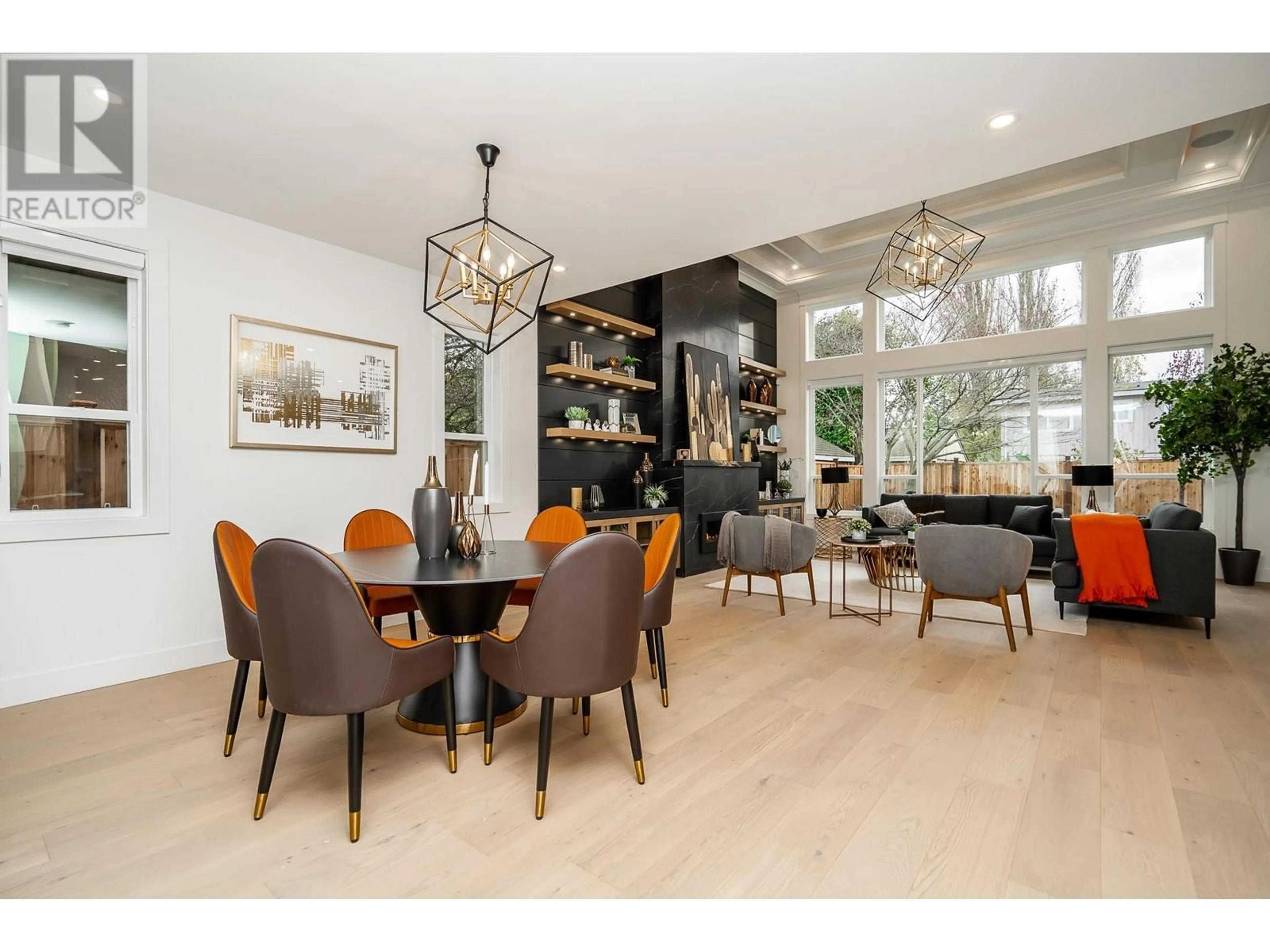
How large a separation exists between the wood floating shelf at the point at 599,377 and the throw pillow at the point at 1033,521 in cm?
410

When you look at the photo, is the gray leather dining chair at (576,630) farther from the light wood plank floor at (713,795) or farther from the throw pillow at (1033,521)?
the throw pillow at (1033,521)

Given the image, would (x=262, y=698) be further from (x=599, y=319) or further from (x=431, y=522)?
(x=599, y=319)

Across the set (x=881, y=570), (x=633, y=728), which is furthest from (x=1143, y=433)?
(x=633, y=728)

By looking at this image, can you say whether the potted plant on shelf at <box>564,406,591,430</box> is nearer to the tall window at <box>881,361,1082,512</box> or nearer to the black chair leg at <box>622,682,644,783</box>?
the black chair leg at <box>622,682,644,783</box>

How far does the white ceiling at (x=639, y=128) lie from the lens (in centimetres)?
216

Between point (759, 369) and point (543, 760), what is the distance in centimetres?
702

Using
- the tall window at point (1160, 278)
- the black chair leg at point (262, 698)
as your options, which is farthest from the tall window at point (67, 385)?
the tall window at point (1160, 278)

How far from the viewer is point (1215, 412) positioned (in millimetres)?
5410

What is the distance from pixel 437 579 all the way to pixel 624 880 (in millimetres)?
1066

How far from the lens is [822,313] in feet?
28.3

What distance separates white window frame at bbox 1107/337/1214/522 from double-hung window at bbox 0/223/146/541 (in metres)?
7.76
